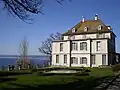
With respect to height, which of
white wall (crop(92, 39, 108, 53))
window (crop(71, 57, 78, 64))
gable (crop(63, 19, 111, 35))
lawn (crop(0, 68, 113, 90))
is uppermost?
gable (crop(63, 19, 111, 35))

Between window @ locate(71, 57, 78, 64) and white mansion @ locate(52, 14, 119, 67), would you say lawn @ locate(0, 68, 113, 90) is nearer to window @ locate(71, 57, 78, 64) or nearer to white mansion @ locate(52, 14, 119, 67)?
white mansion @ locate(52, 14, 119, 67)

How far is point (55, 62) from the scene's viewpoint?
218ft

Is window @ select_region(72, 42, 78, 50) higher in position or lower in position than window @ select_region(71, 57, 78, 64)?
higher

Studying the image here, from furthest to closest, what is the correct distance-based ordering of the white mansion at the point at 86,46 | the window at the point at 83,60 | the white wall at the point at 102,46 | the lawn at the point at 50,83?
the window at the point at 83,60 < the white mansion at the point at 86,46 < the white wall at the point at 102,46 < the lawn at the point at 50,83

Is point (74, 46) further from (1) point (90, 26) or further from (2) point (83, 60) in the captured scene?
(1) point (90, 26)

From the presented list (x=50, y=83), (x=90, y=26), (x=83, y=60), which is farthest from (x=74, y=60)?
(x=50, y=83)

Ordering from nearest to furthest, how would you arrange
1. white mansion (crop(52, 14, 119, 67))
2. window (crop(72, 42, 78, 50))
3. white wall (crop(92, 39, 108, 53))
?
white wall (crop(92, 39, 108, 53))
white mansion (crop(52, 14, 119, 67))
window (crop(72, 42, 78, 50))

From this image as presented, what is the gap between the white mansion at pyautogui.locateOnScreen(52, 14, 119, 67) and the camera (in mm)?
60812

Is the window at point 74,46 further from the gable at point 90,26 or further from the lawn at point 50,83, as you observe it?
the lawn at point 50,83

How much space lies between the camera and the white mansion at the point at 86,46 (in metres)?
60.8

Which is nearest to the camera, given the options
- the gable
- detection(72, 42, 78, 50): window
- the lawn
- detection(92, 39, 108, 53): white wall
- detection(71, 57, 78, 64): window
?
the lawn

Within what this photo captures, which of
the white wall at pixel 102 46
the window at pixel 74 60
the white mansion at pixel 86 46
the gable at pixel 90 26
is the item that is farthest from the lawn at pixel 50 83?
the gable at pixel 90 26

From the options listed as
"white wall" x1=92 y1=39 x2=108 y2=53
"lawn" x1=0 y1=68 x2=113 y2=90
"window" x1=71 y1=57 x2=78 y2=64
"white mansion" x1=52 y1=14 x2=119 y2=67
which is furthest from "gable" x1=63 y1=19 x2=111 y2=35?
"lawn" x1=0 y1=68 x2=113 y2=90

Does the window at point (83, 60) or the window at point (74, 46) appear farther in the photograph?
the window at point (74, 46)
